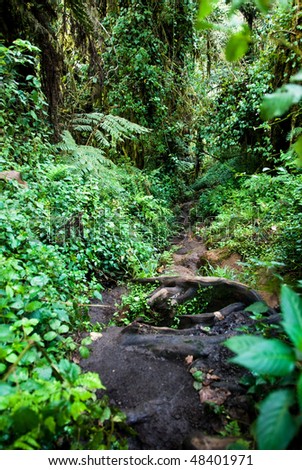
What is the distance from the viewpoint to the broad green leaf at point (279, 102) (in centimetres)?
78

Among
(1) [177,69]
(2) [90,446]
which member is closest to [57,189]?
(2) [90,446]

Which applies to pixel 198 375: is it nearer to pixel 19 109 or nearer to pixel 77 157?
pixel 77 157

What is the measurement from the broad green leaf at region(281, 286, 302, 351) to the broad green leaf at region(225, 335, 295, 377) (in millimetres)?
44

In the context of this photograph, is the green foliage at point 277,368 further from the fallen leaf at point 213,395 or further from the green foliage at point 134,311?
the green foliage at point 134,311

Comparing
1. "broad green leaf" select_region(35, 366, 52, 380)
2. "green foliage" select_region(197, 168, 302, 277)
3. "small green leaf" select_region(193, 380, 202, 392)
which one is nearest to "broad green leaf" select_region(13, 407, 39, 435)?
"broad green leaf" select_region(35, 366, 52, 380)

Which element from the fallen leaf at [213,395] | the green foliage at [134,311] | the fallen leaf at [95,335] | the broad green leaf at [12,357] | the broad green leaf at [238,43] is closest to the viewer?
the broad green leaf at [238,43]

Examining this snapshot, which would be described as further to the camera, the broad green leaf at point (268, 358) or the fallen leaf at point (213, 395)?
the fallen leaf at point (213, 395)

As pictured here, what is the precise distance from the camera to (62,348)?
6.91 ft

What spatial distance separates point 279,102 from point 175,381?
5.81 feet

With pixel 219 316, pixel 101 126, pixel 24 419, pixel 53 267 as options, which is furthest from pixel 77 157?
pixel 24 419

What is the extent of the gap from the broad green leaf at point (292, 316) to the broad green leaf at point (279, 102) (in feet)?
1.77

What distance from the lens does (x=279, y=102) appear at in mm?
790

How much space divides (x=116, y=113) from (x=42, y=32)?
3580 millimetres

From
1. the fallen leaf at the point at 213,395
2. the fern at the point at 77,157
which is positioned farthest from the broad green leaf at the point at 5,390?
the fern at the point at 77,157
